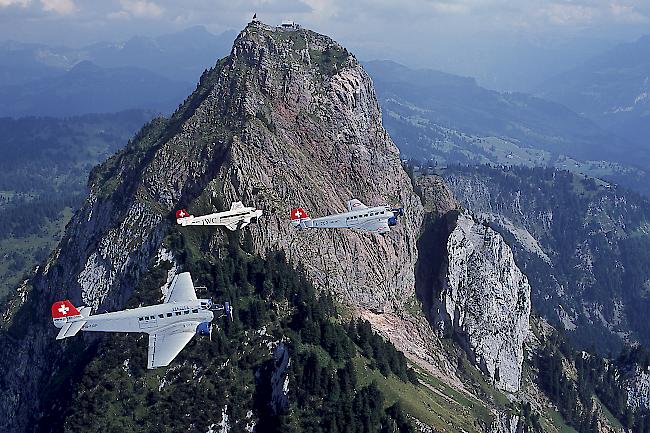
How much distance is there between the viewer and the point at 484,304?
7224 inches

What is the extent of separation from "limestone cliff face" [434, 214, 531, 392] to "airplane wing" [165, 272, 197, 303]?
92.2 meters

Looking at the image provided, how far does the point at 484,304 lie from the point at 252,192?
7867cm

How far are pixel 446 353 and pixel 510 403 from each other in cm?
2220

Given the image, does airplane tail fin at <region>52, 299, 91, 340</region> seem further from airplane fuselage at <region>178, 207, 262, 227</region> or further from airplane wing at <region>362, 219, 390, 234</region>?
airplane wing at <region>362, 219, 390, 234</region>

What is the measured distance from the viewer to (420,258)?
19638cm

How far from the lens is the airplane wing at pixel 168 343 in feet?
308

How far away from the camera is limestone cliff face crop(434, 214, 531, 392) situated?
180000 millimetres

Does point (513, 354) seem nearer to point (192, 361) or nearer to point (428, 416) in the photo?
point (428, 416)

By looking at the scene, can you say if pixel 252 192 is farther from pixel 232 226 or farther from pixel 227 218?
pixel 232 226

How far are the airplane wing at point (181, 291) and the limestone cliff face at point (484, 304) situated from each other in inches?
3628

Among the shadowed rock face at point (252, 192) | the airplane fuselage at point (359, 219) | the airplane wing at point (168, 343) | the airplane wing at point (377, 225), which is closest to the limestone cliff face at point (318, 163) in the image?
the shadowed rock face at point (252, 192)

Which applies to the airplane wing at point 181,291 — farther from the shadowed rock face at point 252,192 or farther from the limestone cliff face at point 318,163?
the limestone cliff face at point 318,163

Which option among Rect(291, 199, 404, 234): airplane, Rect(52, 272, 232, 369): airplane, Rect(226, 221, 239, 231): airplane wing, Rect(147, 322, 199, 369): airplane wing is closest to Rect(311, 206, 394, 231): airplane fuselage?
Rect(291, 199, 404, 234): airplane

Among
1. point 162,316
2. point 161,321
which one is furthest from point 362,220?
point 161,321
